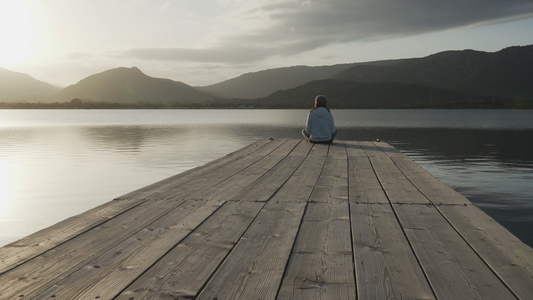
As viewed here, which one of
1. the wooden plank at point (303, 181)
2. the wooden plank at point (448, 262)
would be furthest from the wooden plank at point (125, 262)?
the wooden plank at point (448, 262)

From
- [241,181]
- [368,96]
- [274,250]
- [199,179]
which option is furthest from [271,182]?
[368,96]

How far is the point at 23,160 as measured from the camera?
59.4 ft

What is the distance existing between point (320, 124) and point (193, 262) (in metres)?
9.05

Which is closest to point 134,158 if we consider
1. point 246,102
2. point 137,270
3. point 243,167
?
point 243,167

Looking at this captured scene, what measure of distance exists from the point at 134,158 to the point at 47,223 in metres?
10.3

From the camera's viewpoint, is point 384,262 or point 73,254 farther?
point 73,254

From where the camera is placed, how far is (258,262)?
→ 2859mm

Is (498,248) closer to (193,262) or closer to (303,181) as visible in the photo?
(193,262)

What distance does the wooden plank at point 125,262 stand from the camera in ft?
7.95

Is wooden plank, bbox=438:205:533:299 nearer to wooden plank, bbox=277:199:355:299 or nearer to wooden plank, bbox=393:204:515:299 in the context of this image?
wooden plank, bbox=393:204:515:299

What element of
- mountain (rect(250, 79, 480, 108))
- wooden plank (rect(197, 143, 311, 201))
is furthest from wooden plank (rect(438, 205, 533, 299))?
mountain (rect(250, 79, 480, 108))

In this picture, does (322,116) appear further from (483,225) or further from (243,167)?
(483,225)

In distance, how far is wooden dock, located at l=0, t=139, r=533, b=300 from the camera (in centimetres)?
247

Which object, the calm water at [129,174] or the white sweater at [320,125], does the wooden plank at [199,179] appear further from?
the calm water at [129,174]
